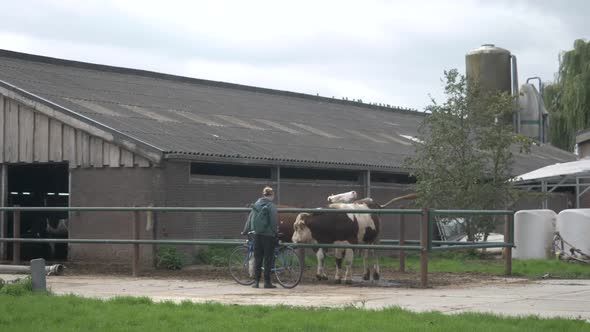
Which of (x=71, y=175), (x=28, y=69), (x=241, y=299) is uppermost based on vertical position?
(x=28, y=69)

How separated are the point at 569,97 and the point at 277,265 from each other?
36099 millimetres

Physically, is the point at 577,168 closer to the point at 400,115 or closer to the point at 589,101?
the point at 400,115

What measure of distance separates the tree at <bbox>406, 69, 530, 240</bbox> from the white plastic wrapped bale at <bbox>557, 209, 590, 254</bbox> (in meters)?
2.95

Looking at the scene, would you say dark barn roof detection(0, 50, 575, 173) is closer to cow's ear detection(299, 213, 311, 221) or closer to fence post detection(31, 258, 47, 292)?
cow's ear detection(299, 213, 311, 221)

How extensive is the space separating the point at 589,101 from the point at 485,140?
2568 centimetres

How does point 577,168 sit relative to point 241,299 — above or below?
above

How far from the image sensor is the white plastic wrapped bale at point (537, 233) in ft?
79.8

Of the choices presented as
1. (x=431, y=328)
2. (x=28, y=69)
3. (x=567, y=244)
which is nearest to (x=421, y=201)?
(x=567, y=244)

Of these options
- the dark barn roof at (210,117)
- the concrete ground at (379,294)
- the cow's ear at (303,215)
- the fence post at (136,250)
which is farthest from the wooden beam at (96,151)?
the cow's ear at (303,215)

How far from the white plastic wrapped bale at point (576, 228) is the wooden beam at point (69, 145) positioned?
11.5 m

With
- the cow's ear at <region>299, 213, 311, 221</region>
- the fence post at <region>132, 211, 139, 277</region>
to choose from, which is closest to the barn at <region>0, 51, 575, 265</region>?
the fence post at <region>132, 211, 139, 277</region>

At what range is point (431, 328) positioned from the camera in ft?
35.7

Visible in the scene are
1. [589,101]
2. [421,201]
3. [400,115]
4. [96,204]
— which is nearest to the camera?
[96,204]

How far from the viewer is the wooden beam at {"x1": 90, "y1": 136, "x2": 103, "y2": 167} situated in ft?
78.9
